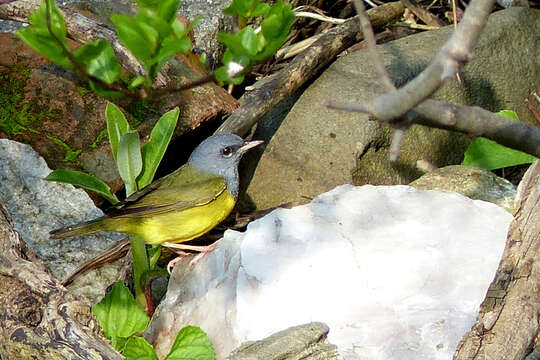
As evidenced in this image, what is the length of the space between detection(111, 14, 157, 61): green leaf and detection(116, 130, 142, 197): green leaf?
8.38 feet

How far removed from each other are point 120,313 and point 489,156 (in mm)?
2446

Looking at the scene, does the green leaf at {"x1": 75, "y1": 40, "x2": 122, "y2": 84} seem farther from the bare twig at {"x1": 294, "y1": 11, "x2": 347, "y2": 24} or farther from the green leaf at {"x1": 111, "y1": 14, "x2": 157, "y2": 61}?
the bare twig at {"x1": 294, "y1": 11, "x2": 347, "y2": 24}

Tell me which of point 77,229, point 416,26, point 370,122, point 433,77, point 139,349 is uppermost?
point 433,77

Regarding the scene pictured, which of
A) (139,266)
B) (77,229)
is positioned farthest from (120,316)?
(77,229)

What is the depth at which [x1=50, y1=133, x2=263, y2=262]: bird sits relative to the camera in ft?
14.4

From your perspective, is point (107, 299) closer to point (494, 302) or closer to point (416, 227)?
point (416, 227)

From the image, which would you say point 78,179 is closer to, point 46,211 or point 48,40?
point 46,211

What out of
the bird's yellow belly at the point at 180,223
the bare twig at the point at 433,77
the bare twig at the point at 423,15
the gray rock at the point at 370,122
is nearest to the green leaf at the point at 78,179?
the bird's yellow belly at the point at 180,223

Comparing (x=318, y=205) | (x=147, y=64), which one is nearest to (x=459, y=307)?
(x=318, y=205)

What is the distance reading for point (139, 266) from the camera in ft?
14.3

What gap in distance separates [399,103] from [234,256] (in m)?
2.56

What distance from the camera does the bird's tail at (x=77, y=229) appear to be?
4.34 metres

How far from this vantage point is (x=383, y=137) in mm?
5223

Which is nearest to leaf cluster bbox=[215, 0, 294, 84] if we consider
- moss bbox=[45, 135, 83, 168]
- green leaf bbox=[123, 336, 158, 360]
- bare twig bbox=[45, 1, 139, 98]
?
bare twig bbox=[45, 1, 139, 98]
